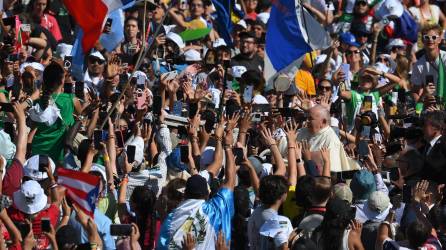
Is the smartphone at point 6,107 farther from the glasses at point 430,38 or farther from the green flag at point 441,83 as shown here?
the glasses at point 430,38

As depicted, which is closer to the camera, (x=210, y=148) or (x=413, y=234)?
(x=413, y=234)

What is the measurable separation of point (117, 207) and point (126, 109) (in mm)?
2962

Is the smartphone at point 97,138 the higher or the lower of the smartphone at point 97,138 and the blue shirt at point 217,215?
the higher

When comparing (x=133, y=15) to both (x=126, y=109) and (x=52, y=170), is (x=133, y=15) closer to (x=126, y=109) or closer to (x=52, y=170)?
(x=126, y=109)

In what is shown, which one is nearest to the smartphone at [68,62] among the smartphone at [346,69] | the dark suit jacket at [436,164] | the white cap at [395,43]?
the smartphone at [346,69]

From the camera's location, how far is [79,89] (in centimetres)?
1580

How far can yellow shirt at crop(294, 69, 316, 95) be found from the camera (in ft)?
59.8

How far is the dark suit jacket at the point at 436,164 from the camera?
13867mm

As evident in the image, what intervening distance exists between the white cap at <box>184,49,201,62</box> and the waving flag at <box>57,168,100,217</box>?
733cm

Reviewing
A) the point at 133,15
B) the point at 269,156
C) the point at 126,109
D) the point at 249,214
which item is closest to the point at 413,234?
the point at 249,214

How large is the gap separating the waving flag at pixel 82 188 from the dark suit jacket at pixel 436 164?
11.1 feet

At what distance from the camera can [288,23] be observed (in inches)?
635

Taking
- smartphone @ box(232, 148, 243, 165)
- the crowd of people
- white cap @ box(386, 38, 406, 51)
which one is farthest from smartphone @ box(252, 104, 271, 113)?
white cap @ box(386, 38, 406, 51)

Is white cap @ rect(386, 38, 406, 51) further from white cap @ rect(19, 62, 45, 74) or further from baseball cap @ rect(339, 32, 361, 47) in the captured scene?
white cap @ rect(19, 62, 45, 74)
